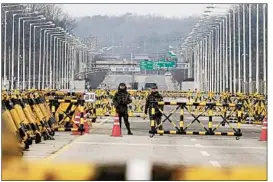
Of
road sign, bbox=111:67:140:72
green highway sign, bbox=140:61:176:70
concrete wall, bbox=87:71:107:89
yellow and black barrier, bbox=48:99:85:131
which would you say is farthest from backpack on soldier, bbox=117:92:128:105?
concrete wall, bbox=87:71:107:89

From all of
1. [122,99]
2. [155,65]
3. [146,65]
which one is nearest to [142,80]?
[155,65]

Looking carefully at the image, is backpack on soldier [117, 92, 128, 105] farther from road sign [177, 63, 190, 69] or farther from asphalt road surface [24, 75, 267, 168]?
road sign [177, 63, 190, 69]

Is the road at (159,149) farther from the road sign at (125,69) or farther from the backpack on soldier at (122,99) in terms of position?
the road sign at (125,69)

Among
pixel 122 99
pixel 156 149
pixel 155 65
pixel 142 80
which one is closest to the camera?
pixel 156 149

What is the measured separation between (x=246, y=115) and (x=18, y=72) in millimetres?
34302

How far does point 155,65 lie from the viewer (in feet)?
289

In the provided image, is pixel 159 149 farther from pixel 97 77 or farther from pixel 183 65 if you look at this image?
pixel 183 65

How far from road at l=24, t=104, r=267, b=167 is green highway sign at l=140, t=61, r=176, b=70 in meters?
65.2

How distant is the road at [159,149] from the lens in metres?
13.8

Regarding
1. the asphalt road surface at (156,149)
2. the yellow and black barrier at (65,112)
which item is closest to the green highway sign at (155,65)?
the yellow and black barrier at (65,112)

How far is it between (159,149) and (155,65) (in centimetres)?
7194

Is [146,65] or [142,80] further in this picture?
[142,80]

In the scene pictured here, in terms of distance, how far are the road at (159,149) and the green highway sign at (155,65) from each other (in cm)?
6524

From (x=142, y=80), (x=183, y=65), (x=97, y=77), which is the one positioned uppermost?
(x=183, y=65)
